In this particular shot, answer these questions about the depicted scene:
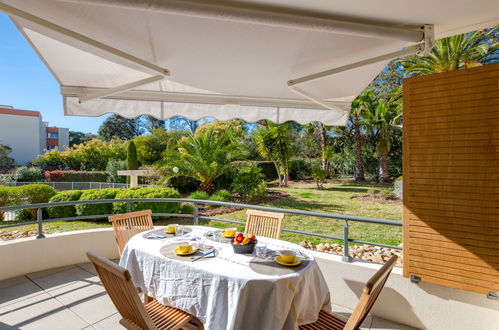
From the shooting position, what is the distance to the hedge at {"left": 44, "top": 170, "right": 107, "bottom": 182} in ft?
65.2

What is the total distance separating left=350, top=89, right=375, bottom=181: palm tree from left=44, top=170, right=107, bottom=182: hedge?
19117 millimetres

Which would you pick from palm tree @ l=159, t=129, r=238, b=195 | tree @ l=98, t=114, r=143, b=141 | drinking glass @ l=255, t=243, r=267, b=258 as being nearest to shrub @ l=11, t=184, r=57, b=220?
palm tree @ l=159, t=129, r=238, b=195

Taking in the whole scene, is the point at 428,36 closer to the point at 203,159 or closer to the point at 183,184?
the point at 203,159

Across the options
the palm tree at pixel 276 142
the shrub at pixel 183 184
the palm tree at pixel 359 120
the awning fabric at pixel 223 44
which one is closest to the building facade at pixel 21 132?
the shrub at pixel 183 184

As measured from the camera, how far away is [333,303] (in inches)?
128

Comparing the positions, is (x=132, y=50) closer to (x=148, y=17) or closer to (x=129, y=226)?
(x=148, y=17)

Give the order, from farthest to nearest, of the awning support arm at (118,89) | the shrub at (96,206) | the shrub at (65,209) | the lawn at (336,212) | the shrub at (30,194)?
the shrub at (30,194)
the shrub at (65,209)
the shrub at (96,206)
the lawn at (336,212)
the awning support arm at (118,89)

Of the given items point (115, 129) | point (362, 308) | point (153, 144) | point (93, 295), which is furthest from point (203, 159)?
point (115, 129)

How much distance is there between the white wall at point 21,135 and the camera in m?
33.3

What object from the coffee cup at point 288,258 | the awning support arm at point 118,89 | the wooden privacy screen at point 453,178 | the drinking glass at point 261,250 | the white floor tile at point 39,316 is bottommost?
the white floor tile at point 39,316

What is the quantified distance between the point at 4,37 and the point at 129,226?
2069 inches

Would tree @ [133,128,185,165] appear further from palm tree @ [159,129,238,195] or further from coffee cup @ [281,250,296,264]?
coffee cup @ [281,250,296,264]

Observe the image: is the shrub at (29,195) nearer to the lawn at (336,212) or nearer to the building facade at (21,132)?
the lawn at (336,212)

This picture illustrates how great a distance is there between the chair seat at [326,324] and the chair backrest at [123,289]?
113 centimetres
